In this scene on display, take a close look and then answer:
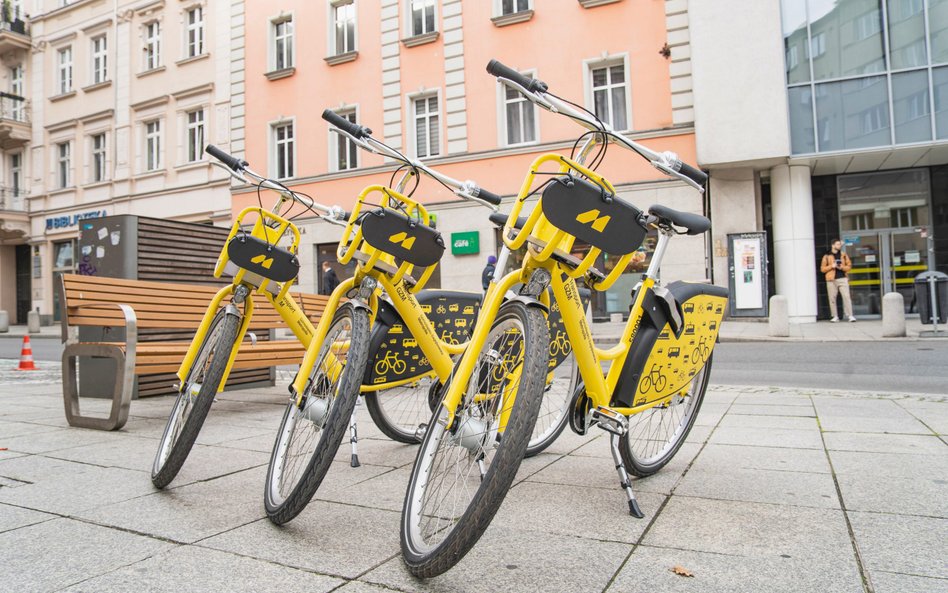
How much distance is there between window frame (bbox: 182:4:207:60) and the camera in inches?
928

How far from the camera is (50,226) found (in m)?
27.3

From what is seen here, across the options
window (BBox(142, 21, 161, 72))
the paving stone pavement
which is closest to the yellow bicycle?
the paving stone pavement

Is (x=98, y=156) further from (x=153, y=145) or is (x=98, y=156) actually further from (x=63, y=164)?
(x=153, y=145)

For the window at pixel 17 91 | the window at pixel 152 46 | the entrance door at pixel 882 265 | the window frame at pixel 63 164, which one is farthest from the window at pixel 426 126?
the window at pixel 17 91

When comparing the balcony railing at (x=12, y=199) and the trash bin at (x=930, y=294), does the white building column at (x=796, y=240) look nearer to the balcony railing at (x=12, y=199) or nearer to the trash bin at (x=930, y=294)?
the trash bin at (x=930, y=294)

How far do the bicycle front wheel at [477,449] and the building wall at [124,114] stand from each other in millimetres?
21415

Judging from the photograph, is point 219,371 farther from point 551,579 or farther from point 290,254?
point 551,579

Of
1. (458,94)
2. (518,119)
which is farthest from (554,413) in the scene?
(458,94)

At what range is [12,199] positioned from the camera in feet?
92.8

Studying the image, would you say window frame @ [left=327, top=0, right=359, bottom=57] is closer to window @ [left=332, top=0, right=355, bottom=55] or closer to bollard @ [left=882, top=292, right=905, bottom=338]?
window @ [left=332, top=0, right=355, bottom=55]

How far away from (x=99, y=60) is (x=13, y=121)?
462 centimetres

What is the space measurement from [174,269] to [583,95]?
495 inches

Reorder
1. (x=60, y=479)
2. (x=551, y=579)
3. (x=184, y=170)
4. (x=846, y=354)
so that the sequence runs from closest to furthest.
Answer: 1. (x=551, y=579)
2. (x=60, y=479)
3. (x=846, y=354)
4. (x=184, y=170)

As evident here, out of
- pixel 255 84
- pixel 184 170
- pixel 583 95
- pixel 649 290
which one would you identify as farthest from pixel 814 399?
pixel 184 170
